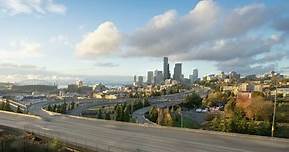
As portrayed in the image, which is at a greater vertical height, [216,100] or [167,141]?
[167,141]

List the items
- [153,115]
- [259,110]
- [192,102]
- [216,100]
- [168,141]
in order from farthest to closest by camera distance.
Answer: [192,102], [216,100], [153,115], [259,110], [168,141]

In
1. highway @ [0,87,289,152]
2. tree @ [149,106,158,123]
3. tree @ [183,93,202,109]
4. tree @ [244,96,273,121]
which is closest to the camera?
highway @ [0,87,289,152]

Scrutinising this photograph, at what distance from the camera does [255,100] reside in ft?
176

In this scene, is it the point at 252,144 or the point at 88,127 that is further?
the point at 88,127

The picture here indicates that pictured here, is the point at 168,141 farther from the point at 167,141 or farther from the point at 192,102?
the point at 192,102

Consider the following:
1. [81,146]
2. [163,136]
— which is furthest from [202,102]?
[81,146]

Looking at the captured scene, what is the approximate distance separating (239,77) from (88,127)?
15183 cm

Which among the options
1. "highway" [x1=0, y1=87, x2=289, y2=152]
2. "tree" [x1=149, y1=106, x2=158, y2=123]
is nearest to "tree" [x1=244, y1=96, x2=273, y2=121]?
"tree" [x1=149, y1=106, x2=158, y2=123]

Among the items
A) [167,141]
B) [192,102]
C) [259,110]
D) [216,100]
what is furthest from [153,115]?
[167,141]

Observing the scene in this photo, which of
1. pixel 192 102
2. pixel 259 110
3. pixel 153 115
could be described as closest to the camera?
pixel 259 110

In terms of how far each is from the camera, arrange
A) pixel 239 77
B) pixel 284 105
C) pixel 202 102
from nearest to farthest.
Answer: pixel 284 105
pixel 202 102
pixel 239 77

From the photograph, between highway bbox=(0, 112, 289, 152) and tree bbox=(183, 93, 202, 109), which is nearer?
highway bbox=(0, 112, 289, 152)

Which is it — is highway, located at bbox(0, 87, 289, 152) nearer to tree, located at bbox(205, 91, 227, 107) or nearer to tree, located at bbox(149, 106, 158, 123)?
tree, located at bbox(149, 106, 158, 123)

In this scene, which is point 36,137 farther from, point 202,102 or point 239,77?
point 239,77
